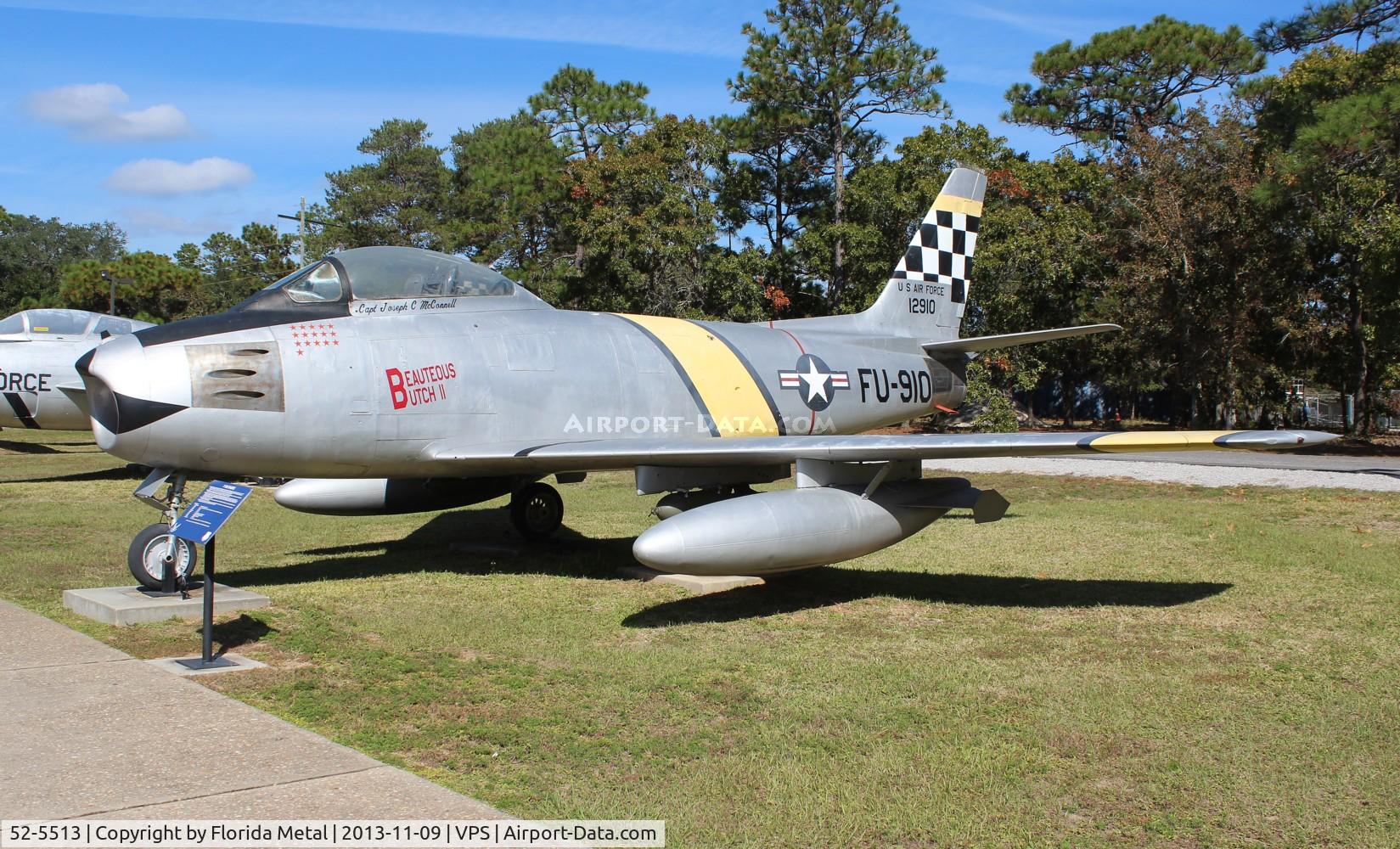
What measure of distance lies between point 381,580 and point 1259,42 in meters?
35.0

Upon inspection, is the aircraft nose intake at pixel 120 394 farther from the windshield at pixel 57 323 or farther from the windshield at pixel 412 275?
the windshield at pixel 57 323

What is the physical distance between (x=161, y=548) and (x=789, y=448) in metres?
4.86

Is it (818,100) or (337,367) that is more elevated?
(818,100)

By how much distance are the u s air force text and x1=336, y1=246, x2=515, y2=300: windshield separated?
18.6 ft

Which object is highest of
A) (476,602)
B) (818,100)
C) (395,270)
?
(818,100)

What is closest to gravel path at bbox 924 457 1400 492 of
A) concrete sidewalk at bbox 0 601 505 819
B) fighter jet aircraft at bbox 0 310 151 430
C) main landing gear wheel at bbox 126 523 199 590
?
main landing gear wheel at bbox 126 523 199 590

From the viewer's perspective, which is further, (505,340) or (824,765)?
(505,340)

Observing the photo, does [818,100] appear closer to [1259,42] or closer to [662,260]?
[662,260]

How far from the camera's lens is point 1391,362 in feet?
97.0

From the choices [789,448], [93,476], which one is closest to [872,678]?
[789,448]

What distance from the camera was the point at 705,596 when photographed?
8648 millimetres

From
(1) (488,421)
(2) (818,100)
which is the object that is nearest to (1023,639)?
(1) (488,421)

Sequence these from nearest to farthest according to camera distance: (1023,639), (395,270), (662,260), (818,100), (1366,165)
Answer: (1023,639) → (395,270) → (1366,165) → (662,260) → (818,100)

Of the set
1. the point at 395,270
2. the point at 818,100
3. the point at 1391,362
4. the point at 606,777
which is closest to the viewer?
the point at 606,777
